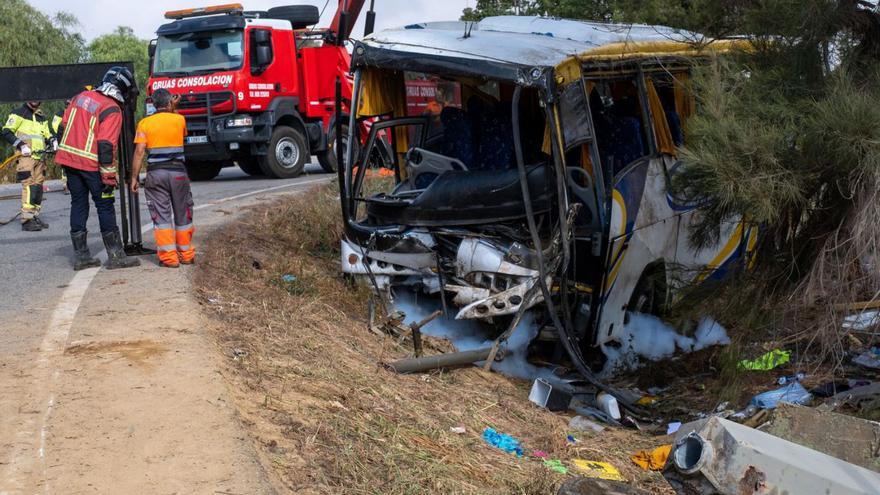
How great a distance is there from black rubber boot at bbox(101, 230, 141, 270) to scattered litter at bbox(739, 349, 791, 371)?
5026mm

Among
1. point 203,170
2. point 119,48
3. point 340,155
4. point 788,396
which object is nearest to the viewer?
point 788,396

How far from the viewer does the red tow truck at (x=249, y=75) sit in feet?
55.5

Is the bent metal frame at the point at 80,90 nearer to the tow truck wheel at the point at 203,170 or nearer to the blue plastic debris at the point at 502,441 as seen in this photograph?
the blue plastic debris at the point at 502,441

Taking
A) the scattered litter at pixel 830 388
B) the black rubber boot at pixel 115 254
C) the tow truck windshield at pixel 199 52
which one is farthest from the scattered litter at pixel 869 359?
the tow truck windshield at pixel 199 52

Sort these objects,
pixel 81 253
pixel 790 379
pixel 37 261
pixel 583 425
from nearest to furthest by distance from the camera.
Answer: pixel 583 425, pixel 790 379, pixel 81 253, pixel 37 261

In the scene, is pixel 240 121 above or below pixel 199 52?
below

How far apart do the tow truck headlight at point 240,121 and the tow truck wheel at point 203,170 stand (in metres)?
2.06

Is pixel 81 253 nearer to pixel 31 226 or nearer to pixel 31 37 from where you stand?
pixel 31 226

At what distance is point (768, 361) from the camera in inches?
274

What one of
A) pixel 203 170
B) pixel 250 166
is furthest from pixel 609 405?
pixel 203 170

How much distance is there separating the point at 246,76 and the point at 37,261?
8.29 m

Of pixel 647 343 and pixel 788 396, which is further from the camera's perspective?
pixel 647 343

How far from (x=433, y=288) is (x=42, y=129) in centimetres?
776

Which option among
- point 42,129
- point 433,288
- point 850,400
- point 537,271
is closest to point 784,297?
point 850,400
